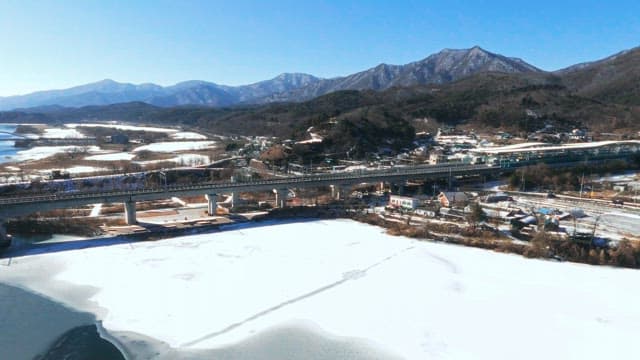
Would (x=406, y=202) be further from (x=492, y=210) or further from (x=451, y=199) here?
(x=492, y=210)

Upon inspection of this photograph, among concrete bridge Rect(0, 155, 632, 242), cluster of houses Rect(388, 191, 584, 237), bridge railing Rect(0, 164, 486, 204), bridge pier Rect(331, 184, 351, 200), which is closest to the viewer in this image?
cluster of houses Rect(388, 191, 584, 237)

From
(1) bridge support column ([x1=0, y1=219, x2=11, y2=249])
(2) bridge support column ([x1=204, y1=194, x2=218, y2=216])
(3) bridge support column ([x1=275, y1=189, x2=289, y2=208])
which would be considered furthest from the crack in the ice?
(1) bridge support column ([x1=0, y1=219, x2=11, y2=249])

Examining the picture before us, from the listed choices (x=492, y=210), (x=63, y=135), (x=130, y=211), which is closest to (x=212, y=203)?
(x=130, y=211)

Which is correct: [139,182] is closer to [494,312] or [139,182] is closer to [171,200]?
[171,200]

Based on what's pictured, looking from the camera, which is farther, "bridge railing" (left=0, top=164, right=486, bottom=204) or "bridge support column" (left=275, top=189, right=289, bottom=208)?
"bridge support column" (left=275, top=189, right=289, bottom=208)

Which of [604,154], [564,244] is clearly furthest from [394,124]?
[564,244]

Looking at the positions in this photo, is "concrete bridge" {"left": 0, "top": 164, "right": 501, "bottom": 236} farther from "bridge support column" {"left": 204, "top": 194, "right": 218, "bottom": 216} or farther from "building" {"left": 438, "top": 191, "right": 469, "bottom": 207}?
"building" {"left": 438, "top": 191, "right": 469, "bottom": 207}

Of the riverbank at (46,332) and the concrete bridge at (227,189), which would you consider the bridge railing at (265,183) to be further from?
the riverbank at (46,332)

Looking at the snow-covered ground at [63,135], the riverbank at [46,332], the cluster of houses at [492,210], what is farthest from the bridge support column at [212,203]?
the snow-covered ground at [63,135]
